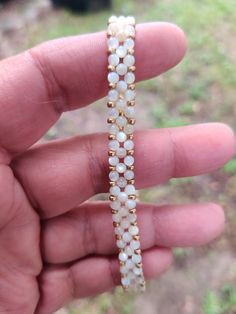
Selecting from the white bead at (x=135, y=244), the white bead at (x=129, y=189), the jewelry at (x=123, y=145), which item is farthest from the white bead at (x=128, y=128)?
the white bead at (x=135, y=244)

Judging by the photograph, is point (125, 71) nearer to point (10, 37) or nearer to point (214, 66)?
point (214, 66)

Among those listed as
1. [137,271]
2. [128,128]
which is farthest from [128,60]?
[137,271]

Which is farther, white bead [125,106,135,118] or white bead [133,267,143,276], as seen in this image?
white bead [133,267,143,276]

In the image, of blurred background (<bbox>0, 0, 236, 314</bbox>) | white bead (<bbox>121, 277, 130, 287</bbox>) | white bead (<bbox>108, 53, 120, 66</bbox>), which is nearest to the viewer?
white bead (<bbox>108, 53, 120, 66</bbox>)

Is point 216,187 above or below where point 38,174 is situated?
below

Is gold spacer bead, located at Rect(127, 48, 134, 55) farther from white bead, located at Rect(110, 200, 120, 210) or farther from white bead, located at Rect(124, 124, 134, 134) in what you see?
white bead, located at Rect(110, 200, 120, 210)

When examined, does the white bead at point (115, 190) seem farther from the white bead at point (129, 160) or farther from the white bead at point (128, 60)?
the white bead at point (128, 60)

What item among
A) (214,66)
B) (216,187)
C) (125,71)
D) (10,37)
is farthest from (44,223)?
(10,37)

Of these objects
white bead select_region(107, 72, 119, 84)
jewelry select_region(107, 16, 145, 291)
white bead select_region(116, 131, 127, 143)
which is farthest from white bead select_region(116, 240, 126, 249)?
white bead select_region(107, 72, 119, 84)
